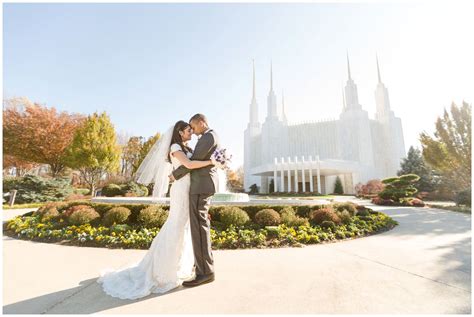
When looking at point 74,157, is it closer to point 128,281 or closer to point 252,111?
point 128,281

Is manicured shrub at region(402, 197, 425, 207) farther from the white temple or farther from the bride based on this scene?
the white temple

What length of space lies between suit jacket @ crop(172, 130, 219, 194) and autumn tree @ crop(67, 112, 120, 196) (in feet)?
62.4

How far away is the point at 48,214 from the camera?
7441 mm

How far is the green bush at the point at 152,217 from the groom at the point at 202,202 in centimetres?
384

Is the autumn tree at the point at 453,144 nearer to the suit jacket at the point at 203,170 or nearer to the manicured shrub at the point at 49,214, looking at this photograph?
the suit jacket at the point at 203,170

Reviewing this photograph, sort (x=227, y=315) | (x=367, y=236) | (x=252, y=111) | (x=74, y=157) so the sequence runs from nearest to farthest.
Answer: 1. (x=227, y=315)
2. (x=367, y=236)
3. (x=74, y=157)
4. (x=252, y=111)

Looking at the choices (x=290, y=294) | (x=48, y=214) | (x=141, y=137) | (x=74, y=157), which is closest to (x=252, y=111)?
(x=141, y=137)

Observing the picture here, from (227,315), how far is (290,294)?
2.73 feet

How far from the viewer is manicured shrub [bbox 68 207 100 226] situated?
660cm

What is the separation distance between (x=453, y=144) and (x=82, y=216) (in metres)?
23.4

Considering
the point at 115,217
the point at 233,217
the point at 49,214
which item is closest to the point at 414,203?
the point at 233,217

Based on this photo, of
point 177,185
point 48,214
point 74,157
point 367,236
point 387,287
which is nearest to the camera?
point 387,287

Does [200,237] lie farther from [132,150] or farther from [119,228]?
[132,150]

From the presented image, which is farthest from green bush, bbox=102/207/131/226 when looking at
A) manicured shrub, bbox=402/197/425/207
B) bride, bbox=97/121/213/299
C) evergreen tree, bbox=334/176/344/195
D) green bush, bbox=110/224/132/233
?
evergreen tree, bbox=334/176/344/195
